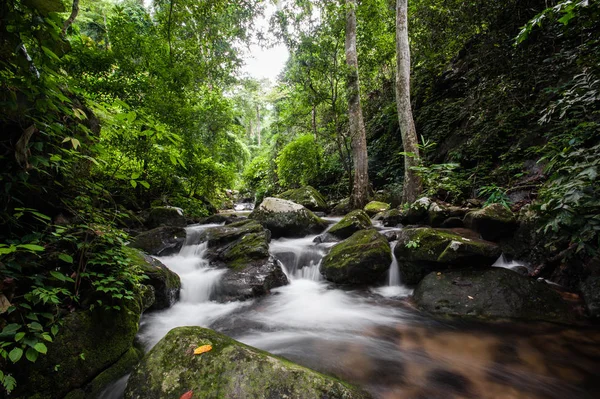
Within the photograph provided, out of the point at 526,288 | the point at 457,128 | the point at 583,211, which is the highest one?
the point at 457,128

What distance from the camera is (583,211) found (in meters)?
2.21

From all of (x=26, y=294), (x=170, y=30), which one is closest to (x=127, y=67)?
(x=170, y=30)

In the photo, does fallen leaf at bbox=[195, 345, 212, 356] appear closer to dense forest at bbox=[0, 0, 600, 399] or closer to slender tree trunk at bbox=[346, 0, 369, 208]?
dense forest at bbox=[0, 0, 600, 399]

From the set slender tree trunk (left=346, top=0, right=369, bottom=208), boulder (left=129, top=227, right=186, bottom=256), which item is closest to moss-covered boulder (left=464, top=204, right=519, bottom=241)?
slender tree trunk (left=346, top=0, right=369, bottom=208)

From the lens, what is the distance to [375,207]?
828cm

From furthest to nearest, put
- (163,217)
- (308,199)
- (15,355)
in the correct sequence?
(308,199) < (163,217) < (15,355)

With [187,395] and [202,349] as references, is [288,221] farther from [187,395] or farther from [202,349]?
[187,395]

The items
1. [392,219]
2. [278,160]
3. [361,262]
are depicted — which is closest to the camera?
[361,262]

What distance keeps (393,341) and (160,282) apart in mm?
3279

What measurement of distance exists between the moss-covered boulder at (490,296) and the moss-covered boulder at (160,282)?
12.5 feet

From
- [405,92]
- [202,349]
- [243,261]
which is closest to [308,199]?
[405,92]

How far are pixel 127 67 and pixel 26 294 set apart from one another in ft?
19.2

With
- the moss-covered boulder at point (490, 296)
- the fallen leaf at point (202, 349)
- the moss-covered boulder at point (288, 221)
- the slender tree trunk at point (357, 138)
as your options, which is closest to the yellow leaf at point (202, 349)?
the fallen leaf at point (202, 349)

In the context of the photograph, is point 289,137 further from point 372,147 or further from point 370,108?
point 372,147
